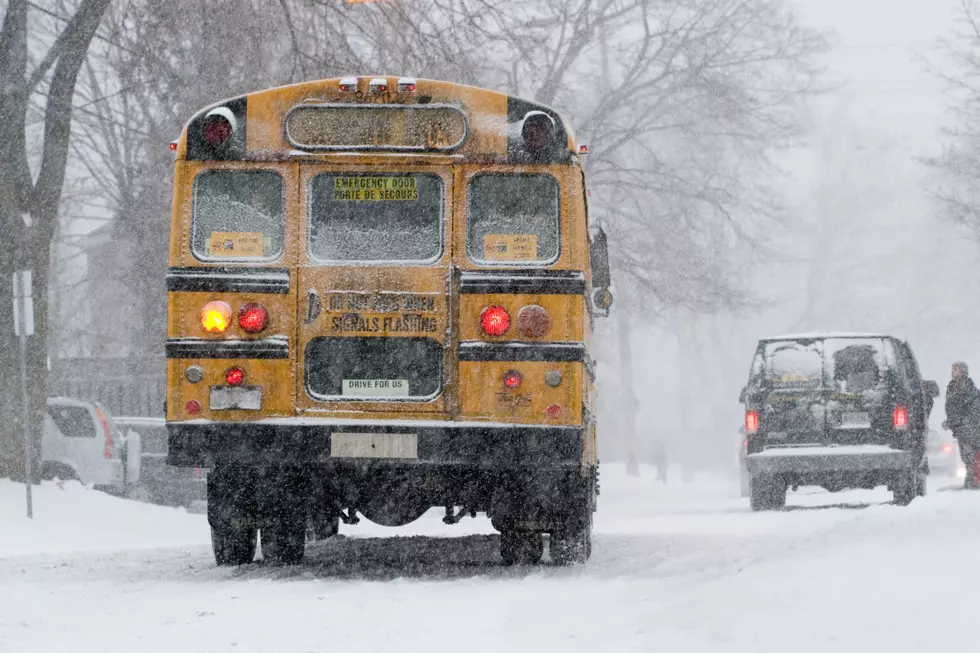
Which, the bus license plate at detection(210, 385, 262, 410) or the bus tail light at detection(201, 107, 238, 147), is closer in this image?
the bus license plate at detection(210, 385, 262, 410)

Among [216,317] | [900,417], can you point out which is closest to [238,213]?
[216,317]

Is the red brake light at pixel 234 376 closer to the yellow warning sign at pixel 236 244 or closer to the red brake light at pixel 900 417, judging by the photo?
the yellow warning sign at pixel 236 244

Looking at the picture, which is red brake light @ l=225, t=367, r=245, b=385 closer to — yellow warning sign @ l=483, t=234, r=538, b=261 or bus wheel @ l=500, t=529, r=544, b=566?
yellow warning sign @ l=483, t=234, r=538, b=261

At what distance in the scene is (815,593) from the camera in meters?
7.64

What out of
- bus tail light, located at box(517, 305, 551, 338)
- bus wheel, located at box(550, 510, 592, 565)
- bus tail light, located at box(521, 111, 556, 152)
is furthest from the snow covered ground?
bus tail light, located at box(521, 111, 556, 152)

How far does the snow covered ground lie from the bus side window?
1706 mm

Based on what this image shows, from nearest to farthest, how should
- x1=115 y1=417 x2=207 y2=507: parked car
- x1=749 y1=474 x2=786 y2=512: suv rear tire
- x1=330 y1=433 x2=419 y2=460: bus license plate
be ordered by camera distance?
x1=330 y1=433 x2=419 y2=460: bus license plate → x1=749 y1=474 x2=786 y2=512: suv rear tire → x1=115 y1=417 x2=207 y2=507: parked car

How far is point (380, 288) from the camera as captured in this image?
9.55 metres

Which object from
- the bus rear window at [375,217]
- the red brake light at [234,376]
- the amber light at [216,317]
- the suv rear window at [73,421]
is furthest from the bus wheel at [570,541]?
the suv rear window at [73,421]

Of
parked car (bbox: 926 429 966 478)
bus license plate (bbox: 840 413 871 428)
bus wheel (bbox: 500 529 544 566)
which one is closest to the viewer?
bus wheel (bbox: 500 529 544 566)

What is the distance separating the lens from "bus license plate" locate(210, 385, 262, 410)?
31.1 ft

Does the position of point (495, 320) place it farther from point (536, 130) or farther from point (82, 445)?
point (82, 445)

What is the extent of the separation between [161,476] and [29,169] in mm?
5123

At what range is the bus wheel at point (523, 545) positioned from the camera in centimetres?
1037
